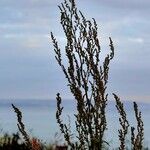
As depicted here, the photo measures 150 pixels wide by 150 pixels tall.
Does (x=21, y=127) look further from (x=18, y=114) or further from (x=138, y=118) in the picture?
(x=138, y=118)

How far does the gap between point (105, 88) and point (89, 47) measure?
688 mm

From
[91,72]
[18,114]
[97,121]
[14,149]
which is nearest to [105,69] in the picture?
[91,72]

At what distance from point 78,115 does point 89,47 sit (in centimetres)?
106

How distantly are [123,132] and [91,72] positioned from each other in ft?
3.31

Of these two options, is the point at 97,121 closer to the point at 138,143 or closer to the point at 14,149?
the point at 138,143

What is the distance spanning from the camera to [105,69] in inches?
328

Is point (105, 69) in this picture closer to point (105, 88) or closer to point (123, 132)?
point (105, 88)

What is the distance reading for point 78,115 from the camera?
8.14m

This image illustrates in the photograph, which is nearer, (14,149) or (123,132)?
(123,132)

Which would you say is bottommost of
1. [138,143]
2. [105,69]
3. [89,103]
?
[138,143]

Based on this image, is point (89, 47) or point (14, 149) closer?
point (89, 47)

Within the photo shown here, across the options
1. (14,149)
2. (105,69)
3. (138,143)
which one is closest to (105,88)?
(105,69)

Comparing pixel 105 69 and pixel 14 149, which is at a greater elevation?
pixel 105 69

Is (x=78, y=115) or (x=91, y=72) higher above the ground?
(x=91, y=72)
